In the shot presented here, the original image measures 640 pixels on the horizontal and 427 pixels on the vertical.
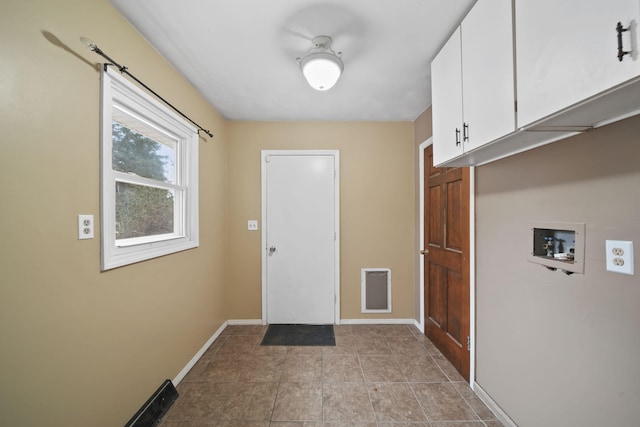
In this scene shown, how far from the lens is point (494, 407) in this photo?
5.29 feet

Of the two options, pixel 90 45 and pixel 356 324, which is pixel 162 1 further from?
pixel 356 324

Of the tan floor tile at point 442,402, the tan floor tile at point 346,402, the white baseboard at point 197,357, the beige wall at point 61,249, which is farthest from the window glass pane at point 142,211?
the tan floor tile at point 442,402

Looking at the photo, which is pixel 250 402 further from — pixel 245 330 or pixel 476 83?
pixel 476 83

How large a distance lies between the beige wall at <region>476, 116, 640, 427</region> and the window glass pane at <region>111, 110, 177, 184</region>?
2354 millimetres

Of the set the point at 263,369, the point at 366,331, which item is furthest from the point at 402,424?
the point at 366,331

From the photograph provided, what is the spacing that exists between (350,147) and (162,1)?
82.5 inches

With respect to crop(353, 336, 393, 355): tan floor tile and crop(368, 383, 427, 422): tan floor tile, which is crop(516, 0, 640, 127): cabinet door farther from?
crop(353, 336, 393, 355): tan floor tile

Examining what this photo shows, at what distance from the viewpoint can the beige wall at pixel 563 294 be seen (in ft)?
3.07

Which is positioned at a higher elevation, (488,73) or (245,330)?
(488,73)

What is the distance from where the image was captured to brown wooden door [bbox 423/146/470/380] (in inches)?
76.2

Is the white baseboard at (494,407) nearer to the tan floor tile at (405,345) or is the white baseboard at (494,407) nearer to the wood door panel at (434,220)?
the tan floor tile at (405,345)

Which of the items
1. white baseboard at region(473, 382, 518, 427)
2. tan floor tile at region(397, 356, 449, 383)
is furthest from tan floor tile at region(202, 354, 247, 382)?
white baseboard at region(473, 382, 518, 427)

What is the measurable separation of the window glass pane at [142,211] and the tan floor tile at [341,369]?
178 centimetres

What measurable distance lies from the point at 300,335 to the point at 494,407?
1732 mm
